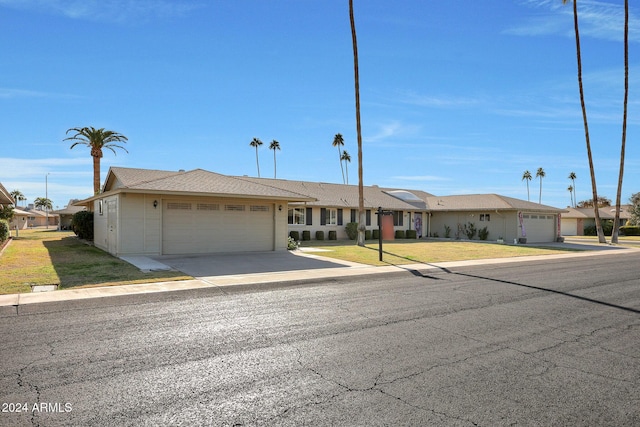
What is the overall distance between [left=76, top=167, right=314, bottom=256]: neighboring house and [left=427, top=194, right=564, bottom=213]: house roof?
1994 cm

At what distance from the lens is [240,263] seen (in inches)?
637

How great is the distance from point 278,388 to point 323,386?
1.60ft

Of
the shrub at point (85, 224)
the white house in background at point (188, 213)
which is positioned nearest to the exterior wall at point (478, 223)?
the white house in background at point (188, 213)

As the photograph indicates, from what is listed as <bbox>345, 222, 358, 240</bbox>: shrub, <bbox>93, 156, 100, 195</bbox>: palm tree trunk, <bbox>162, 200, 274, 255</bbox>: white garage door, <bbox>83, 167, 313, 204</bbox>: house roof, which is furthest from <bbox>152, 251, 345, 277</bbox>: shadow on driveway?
<bbox>93, 156, 100, 195</bbox>: palm tree trunk

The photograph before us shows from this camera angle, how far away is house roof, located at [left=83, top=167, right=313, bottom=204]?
58.9 ft

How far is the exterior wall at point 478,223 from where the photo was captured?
112ft

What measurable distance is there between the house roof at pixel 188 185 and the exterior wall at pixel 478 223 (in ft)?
64.9

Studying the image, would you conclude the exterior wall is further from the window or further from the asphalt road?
the asphalt road

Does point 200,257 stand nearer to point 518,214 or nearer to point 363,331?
point 363,331

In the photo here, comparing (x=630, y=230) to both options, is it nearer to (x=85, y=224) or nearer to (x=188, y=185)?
(x=188, y=185)

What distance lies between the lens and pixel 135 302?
29.7 ft

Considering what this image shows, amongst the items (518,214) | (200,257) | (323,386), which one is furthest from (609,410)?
(518,214)

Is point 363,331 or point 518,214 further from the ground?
point 518,214

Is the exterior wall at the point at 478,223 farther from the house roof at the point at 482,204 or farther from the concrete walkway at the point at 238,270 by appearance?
the concrete walkway at the point at 238,270
